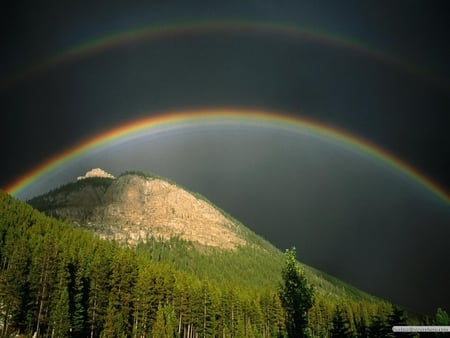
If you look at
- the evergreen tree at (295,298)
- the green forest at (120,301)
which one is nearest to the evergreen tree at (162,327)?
the green forest at (120,301)

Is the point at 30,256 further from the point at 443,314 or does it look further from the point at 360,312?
the point at 360,312

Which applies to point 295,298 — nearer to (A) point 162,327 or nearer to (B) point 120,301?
(A) point 162,327

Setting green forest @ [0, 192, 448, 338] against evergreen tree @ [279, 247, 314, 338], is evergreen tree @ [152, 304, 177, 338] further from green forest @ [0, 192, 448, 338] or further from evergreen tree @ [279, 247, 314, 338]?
evergreen tree @ [279, 247, 314, 338]

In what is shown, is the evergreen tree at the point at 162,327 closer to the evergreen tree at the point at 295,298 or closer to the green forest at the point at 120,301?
the green forest at the point at 120,301

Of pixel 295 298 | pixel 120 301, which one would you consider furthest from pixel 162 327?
pixel 295 298

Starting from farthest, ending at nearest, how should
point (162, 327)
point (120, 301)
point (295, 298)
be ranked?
point (120, 301)
point (162, 327)
point (295, 298)

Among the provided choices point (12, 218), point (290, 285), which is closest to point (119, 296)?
point (290, 285)

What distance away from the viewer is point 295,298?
44.0m

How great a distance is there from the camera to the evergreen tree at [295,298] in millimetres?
42406

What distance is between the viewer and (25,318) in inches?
2596

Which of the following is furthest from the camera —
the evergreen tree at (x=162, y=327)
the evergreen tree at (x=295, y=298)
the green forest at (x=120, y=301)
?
the evergreen tree at (x=162, y=327)

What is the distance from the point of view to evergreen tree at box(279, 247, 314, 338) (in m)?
42.4

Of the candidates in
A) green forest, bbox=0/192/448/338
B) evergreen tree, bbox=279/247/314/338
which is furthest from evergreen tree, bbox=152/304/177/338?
evergreen tree, bbox=279/247/314/338

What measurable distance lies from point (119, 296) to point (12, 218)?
5991 centimetres
